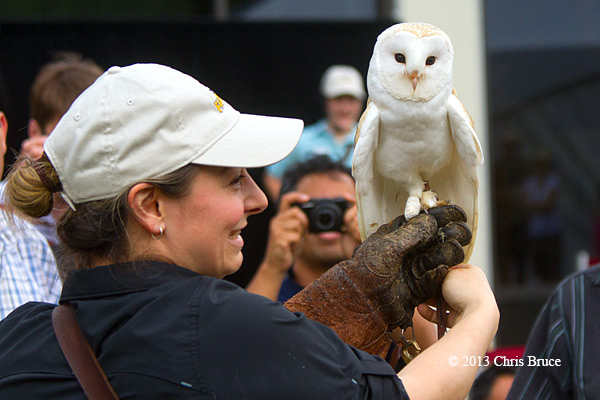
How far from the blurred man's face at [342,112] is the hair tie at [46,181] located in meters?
3.38

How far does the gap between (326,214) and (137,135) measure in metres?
1.41

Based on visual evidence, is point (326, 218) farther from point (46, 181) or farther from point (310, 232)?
point (46, 181)

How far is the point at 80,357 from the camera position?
1.16m

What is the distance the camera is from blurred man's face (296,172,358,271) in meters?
2.67

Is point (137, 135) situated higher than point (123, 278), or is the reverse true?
point (137, 135)

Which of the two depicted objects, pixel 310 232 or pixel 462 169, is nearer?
pixel 462 169

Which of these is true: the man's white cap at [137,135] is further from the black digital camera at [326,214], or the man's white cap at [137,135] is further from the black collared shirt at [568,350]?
the black digital camera at [326,214]

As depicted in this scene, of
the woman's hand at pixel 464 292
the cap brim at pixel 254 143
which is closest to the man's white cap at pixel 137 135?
the cap brim at pixel 254 143

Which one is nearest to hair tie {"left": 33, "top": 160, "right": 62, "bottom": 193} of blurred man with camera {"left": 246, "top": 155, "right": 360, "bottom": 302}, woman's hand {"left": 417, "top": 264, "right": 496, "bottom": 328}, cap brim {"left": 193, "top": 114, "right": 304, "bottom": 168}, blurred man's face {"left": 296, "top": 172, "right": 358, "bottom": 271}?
cap brim {"left": 193, "top": 114, "right": 304, "bottom": 168}

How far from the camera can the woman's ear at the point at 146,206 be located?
124 centimetres

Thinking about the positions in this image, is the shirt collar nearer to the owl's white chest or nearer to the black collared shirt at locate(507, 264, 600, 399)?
the owl's white chest

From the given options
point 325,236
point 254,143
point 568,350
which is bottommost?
point 568,350

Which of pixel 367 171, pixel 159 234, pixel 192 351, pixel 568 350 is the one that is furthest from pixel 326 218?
pixel 192 351

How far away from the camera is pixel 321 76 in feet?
16.7
